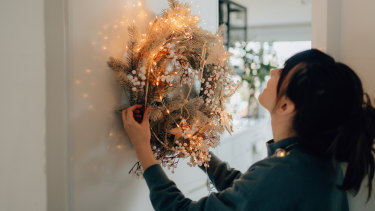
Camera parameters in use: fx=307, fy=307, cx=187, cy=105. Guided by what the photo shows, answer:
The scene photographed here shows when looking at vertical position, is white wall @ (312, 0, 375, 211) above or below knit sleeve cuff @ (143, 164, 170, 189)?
above

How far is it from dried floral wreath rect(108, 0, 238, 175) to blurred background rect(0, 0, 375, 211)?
0.09m

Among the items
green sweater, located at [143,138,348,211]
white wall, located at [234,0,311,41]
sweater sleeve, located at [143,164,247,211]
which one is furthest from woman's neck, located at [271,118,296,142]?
white wall, located at [234,0,311,41]

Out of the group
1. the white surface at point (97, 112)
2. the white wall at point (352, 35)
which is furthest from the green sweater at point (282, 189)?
the white wall at point (352, 35)

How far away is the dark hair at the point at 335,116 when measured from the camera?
81 centimetres

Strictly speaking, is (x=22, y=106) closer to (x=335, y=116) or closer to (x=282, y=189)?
(x=282, y=189)

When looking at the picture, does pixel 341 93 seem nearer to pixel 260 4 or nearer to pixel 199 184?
pixel 199 184

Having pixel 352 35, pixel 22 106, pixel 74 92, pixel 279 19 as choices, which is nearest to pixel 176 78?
pixel 74 92

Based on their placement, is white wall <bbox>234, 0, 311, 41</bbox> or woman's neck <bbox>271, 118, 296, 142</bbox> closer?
woman's neck <bbox>271, 118, 296, 142</bbox>

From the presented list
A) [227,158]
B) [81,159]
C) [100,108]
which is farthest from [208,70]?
[227,158]

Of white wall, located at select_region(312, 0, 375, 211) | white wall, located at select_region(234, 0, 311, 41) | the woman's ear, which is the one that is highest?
white wall, located at select_region(234, 0, 311, 41)

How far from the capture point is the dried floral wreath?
1051 millimetres

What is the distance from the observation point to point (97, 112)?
104 centimetres

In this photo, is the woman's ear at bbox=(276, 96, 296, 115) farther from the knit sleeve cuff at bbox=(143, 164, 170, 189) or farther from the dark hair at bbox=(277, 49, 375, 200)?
the knit sleeve cuff at bbox=(143, 164, 170, 189)

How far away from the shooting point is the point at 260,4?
4.11 meters
